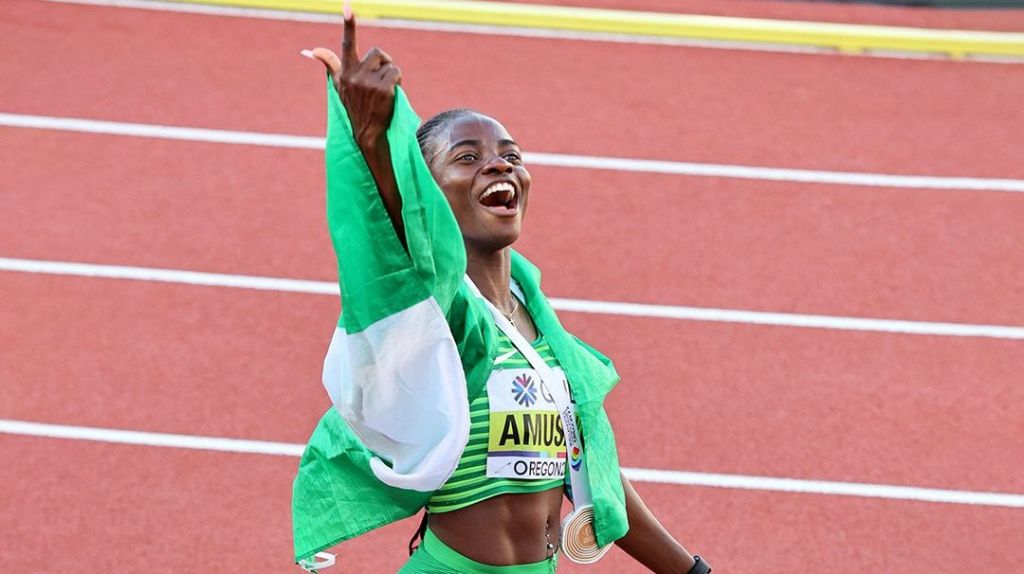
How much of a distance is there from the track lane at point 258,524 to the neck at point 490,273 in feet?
7.63

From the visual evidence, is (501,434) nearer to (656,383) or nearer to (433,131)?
(433,131)

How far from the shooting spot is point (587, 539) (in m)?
3.00

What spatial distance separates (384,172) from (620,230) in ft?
16.1

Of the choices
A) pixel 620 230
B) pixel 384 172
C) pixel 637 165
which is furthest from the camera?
pixel 637 165

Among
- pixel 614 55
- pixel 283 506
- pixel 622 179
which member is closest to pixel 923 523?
pixel 283 506

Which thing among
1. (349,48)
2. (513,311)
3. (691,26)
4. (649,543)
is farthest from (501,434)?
(691,26)

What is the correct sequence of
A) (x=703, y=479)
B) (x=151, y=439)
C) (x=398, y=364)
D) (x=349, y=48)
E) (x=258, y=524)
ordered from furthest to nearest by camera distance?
(x=151, y=439) < (x=703, y=479) < (x=258, y=524) < (x=398, y=364) < (x=349, y=48)

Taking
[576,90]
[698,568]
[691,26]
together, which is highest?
[698,568]

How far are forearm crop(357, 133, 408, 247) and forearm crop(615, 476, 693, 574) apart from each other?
0.95m

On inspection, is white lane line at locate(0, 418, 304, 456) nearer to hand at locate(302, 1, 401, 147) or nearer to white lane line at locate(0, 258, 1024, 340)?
white lane line at locate(0, 258, 1024, 340)

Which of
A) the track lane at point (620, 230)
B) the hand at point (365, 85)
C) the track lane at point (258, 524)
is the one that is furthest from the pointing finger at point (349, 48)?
the track lane at point (620, 230)

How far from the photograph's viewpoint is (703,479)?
18.6 feet

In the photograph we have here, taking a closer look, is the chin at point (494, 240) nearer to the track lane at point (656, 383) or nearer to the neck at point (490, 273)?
the neck at point (490, 273)

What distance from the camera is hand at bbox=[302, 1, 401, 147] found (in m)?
2.35
